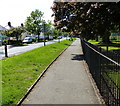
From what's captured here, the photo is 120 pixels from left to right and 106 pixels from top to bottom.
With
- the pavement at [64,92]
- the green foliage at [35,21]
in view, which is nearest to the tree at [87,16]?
the pavement at [64,92]

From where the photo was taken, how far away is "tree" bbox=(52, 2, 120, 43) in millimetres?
14617

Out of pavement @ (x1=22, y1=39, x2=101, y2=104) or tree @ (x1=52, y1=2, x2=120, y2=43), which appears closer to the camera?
pavement @ (x1=22, y1=39, x2=101, y2=104)

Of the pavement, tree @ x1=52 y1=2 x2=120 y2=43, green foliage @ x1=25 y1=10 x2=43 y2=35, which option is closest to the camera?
the pavement

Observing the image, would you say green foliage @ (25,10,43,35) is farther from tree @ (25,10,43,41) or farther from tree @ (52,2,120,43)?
tree @ (52,2,120,43)

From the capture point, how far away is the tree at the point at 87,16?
48.0ft

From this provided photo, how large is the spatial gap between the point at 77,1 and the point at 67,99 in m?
10.8

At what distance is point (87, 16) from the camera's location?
52.9 ft

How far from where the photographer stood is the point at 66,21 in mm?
19453

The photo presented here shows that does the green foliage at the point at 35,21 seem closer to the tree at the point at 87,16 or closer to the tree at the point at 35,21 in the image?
the tree at the point at 35,21

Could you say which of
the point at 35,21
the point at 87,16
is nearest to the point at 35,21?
the point at 35,21

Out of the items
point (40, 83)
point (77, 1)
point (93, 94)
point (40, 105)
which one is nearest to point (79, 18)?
point (77, 1)

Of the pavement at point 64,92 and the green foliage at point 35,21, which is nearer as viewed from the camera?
the pavement at point 64,92

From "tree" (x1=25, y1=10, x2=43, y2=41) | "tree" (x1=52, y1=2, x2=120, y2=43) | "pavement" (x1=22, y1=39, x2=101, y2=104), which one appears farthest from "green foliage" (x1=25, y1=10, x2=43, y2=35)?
"pavement" (x1=22, y1=39, x2=101, y2=104)

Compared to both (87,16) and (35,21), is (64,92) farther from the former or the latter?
(35,21)
